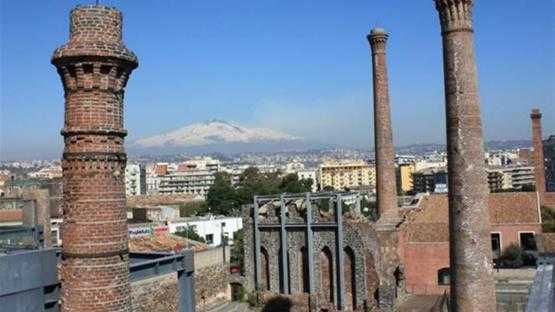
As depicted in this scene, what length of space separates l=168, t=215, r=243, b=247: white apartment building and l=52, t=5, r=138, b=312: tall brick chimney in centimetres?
4518

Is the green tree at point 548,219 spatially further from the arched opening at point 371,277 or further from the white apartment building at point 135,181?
the white apartment building at point 135,181

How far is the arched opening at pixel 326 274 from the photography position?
2636 centimetres

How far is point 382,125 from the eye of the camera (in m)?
27.5

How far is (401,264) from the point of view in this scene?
29844 mm

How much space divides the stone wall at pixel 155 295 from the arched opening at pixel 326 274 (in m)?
6.06

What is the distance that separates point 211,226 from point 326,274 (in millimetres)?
33434

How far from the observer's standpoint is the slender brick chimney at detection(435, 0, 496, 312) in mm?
12852

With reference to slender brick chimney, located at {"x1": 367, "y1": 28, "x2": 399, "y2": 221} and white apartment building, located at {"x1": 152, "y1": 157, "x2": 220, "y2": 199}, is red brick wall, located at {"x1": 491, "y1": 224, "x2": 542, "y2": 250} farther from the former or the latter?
white apartment building, located at {"x1": 152, "y1": 157, "x2": 220, "y2": 199}

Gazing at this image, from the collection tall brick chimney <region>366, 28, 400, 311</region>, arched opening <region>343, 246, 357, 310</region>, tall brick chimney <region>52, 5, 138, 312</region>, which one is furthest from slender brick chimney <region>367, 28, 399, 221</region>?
tall brick chimney <region>52, 5, 138, 312</region>

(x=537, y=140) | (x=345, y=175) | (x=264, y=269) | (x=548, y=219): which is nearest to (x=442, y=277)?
(x=264, y=269)

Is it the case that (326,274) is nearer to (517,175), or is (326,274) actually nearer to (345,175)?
(517,175)

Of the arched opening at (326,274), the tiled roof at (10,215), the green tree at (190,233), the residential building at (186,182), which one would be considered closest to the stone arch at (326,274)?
the arched opening at (326,274)

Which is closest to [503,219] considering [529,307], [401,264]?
[401,264]

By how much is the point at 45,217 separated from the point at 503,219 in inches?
1050
